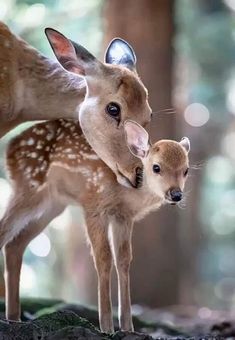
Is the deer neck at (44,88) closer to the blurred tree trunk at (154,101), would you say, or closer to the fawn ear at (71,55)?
the fawn ear at (71,55)

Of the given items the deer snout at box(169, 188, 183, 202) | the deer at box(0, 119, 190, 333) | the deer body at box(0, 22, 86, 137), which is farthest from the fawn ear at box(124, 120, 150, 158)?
the deer body at box(0, 22, 86, 137)

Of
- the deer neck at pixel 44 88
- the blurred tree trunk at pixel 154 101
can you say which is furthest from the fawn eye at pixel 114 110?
the blurred tree trunk at pixel 154 101

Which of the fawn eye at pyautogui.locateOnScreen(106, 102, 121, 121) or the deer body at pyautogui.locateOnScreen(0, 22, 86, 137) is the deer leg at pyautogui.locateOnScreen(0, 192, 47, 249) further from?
the fawn eye at pyautogui.locateOnScreen(106, 102, 121, 121)

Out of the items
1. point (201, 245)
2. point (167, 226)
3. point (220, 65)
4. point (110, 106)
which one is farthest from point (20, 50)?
point (201, 245)

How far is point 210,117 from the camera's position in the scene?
532 inches

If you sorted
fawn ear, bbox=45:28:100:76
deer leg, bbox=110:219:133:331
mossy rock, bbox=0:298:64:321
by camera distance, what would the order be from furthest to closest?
mossy rock, bbox=0:298:64:321
deer leg, bbox=110:219:133:331
fawn ear, bbox=45:28:100:76

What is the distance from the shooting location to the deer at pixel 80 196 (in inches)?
180

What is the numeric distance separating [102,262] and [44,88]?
1.09m

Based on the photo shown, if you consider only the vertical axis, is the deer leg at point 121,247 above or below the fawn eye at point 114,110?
below

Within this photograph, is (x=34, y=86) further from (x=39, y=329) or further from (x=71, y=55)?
(x=39, y=329)

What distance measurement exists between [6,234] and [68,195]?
1.33 feet

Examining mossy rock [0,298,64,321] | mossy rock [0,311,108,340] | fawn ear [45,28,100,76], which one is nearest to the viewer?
mossy rock [0,311,108,340]

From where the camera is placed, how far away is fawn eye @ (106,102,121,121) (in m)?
4.57

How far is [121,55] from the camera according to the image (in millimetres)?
5062
